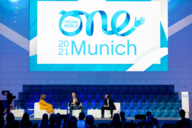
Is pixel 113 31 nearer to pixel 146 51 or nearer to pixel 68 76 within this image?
pixel 146 51

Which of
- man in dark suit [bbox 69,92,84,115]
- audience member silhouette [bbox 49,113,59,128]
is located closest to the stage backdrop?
man in dark suit [bbox 69,92,84,115]

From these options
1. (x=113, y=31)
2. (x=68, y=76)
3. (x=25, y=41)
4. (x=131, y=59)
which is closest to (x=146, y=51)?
(x=131, y=59)

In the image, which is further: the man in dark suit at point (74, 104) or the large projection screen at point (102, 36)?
the large projection screen at point (102, 36)

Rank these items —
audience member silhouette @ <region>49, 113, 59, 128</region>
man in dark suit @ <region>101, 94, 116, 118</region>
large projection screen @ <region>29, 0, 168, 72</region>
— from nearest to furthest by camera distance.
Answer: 1. audience member silhouette @ <region>49, 113, 59, 128</region>
2. man in dark suit @ <region>101, 94, 116, 118</region>
3. large projection screen @ <region>29, 0, 168, 72</region>

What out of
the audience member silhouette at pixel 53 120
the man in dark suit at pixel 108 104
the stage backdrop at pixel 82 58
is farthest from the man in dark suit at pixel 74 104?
the audience member silhouette at pixel 53 120

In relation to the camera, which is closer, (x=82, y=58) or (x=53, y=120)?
(x=53, y=120)

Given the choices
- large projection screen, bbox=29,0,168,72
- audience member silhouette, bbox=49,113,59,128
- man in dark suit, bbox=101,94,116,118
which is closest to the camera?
audience member silhouette, bbox=49,113,59,128

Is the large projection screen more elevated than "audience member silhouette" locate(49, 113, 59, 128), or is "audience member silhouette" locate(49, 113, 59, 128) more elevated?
the large projection screen

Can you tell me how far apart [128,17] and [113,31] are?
72 centimetres

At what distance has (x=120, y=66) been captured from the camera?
992 cm

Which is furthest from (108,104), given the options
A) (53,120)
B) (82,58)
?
(53,120)

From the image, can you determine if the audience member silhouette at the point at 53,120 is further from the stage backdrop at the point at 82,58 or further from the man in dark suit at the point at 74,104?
the stage backdrop at the point at 82,58

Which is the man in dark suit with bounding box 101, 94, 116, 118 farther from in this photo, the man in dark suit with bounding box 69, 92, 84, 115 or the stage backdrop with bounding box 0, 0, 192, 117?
the stage backdrop with bounding box 0, 0, 192, 117

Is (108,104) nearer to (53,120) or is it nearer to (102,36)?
(102,36)
